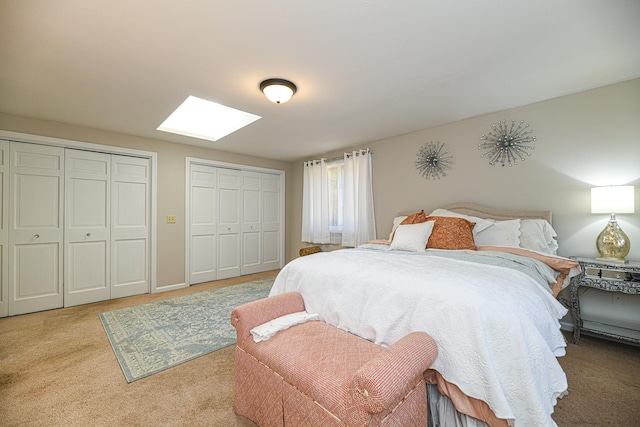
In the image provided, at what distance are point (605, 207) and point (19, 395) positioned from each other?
4.61 meters

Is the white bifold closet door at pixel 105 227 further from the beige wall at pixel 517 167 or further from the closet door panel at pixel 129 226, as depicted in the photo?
the beige wall at pixel 517 167

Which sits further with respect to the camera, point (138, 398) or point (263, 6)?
point (138, 398)

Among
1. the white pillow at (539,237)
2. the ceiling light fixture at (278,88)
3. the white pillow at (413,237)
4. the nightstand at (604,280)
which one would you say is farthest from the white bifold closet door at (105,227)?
the nightstand at (604,280)

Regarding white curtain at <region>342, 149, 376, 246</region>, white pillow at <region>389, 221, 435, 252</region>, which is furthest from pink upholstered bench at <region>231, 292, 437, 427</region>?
white curtain at <region>342, 149, 376, 246</region>

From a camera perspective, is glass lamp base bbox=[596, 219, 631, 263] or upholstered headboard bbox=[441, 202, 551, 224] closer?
glass lamp base bbox=[596, 219, 631, 263]

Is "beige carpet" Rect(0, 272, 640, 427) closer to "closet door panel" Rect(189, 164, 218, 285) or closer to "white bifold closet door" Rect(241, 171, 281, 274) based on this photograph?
"closet door panel" Rect(189, 164, 218, 285)

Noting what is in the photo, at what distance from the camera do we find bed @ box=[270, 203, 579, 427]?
3.90 ft

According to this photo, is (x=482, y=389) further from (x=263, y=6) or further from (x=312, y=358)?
(x=263, y=6)

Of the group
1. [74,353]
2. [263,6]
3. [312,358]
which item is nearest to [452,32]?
[263,6]

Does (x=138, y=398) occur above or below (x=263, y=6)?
below

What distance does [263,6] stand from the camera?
1495 mm

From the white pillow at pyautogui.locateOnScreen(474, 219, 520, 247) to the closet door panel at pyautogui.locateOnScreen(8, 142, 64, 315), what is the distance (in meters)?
5.03

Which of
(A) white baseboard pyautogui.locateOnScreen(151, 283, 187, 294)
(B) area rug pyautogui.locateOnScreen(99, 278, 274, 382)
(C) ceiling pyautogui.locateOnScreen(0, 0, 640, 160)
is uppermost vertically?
(C) ceiling pyautogui.locateOnScreen(0, 0, 640, 160)

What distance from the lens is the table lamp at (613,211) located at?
2189 mm
